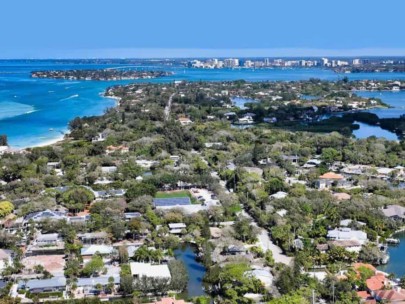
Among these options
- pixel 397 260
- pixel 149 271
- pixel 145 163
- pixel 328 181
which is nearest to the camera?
pixel 149 271

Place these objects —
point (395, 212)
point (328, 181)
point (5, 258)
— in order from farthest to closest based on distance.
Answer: point (328, 181), point (395, 212), point (5, 258)

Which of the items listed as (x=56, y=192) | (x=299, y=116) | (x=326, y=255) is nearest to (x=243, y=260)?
(x=326, y=255)

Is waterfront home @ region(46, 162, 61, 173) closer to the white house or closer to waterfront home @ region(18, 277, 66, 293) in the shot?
the white house

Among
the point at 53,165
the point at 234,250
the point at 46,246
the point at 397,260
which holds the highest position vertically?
the point at 53,165

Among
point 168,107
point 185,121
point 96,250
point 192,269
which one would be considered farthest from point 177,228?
point 168,107

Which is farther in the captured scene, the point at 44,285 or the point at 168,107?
the point at 168,107

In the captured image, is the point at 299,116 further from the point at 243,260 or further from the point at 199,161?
the point at 243,260

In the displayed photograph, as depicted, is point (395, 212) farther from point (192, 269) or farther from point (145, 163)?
point (145, 163)

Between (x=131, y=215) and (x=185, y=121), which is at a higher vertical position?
(x=185, y=121)
